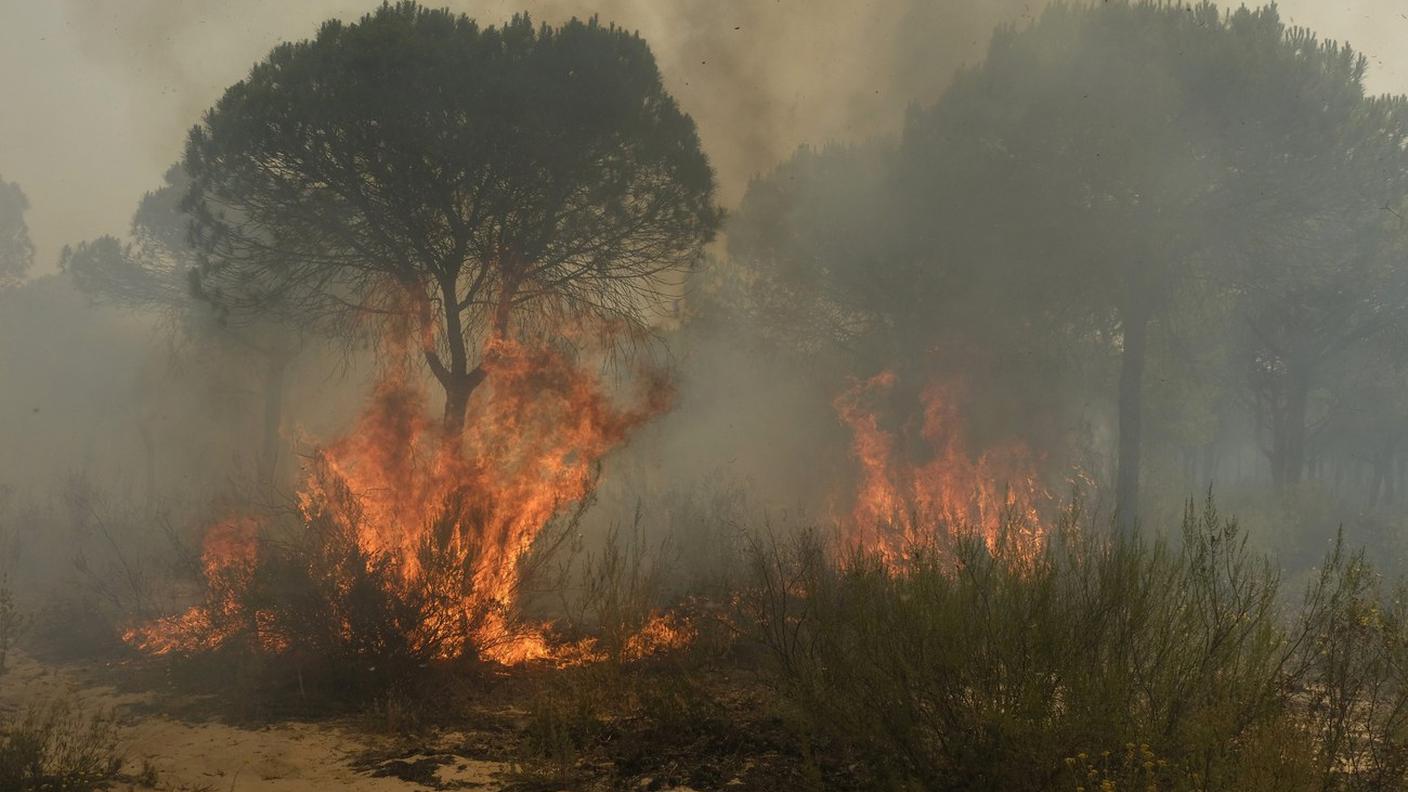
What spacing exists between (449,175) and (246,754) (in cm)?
798

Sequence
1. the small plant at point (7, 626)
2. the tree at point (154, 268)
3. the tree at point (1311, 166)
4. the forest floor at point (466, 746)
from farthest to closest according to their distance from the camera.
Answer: the tree at point (154, 268), the tree at point (1311, 166), the small plant at point (7, 626), the forest floor at point (466, 746)

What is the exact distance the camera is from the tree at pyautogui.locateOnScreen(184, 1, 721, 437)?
41.1 ft

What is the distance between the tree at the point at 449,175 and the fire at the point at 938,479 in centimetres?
724

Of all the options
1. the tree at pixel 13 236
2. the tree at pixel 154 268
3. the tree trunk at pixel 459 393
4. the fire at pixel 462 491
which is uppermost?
the tree at pixel 13 236

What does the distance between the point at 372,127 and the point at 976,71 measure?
543 inches

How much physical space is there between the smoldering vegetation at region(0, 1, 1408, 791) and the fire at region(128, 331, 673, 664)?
61mm

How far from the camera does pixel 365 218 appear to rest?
13211mm

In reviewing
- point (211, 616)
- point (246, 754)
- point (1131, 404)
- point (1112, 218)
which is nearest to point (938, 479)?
point (1131, 404)

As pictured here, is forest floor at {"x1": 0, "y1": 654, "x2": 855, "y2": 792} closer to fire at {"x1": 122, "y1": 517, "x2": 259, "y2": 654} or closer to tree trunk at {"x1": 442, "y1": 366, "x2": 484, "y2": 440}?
fire at {"x1": 122, "y1": 517, "x2": 259, "y2": 654}

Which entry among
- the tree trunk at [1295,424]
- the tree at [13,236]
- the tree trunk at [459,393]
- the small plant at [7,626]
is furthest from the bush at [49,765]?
the tree at [13,236]

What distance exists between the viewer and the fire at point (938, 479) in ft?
57.8

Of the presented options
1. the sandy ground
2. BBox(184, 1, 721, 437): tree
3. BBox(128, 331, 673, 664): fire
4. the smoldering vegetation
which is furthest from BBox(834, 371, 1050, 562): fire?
the sandy ground

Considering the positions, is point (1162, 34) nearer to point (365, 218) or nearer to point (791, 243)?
point (791, 243)

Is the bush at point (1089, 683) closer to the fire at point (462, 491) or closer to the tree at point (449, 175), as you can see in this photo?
the fire at point (462, 491)
